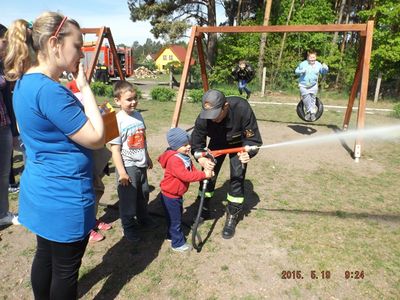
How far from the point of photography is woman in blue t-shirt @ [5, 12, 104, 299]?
1699 millimetres

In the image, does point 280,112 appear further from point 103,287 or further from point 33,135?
point 33,135

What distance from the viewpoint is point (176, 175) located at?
312 centimetres

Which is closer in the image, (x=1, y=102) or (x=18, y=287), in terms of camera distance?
(x=18, y=287)

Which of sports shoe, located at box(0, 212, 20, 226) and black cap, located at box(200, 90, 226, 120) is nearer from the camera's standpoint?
black cap, located at box(200, 90, 226, 120)

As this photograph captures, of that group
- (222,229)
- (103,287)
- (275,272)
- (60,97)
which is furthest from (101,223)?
(60,97)

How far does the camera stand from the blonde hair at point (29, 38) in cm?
170

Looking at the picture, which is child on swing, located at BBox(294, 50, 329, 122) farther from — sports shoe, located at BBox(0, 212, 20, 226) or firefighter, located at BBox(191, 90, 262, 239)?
sports shoe, located at BBox(0, 212, 20, 226)

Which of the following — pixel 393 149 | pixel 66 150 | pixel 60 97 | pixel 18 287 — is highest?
pixel 60 97

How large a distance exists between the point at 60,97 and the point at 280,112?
11139 millimetres

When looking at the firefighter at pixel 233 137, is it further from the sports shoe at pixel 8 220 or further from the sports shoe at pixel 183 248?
the sports shoe at pixel 8 220

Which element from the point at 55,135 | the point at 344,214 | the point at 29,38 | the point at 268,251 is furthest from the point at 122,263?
the point at 344,214

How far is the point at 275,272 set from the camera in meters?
3.09

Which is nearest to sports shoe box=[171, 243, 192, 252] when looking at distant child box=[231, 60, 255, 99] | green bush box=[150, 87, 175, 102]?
distant child box=[231, 60, 255, 99]

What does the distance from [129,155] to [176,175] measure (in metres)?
0.56
